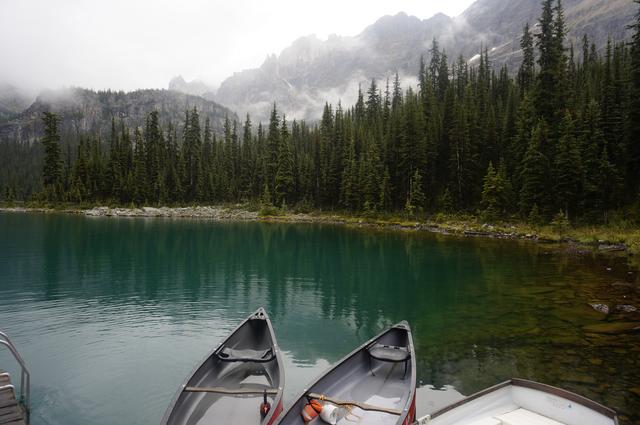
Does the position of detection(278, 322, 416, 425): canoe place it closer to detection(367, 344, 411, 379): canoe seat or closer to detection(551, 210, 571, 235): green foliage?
detection(367, 344, 411, 379): canoe seat

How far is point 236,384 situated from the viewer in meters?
8.33

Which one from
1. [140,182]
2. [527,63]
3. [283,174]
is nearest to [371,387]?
[283,174]

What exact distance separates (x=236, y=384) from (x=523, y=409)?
5758 mm

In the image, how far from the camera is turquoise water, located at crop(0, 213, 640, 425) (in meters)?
10.6

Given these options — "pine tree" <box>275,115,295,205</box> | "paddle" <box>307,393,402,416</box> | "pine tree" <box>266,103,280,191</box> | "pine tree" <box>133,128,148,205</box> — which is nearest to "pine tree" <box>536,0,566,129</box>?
"pine tree" <box>275,115,295,205</box>

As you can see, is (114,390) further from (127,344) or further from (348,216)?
(348,216)

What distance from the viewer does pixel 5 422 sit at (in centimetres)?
700

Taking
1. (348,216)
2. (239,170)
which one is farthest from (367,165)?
(239,170)

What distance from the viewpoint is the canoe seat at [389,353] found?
8953mm

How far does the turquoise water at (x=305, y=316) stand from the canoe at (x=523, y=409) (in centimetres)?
235

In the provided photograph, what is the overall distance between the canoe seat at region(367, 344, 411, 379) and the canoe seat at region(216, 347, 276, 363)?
2.38 metres

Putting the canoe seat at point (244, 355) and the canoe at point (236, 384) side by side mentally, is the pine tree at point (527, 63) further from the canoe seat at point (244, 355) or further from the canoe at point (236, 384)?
the canoe seat at point (244, 355)

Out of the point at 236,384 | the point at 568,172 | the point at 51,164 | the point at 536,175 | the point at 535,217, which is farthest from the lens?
the point at 51,164

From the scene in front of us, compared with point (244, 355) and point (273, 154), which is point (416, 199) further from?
point (244, 355)
